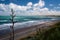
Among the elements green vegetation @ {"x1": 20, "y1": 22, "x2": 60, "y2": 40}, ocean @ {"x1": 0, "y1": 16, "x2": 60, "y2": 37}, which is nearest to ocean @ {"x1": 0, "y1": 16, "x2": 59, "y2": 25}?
ocean @ {"x1": 0, "y1": 16, "x2": 60, "y2": 37}

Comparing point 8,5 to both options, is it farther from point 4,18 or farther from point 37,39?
point 37,39

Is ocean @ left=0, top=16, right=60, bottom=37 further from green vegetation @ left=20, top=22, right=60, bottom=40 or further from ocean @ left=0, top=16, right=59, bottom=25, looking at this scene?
green vegetation @ left=20, top=22, right=60, bottom=40

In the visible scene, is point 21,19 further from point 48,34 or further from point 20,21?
point 48,34

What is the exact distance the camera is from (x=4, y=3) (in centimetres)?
278

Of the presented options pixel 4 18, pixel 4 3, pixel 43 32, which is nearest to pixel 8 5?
pixel 4 3

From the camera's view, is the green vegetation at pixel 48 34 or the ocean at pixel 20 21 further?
the green vegetation at pixel 48 34

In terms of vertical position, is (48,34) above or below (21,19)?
below

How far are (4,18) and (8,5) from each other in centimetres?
26

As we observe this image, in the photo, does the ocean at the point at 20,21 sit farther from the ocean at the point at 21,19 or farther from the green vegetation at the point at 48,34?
the green vegetation at the point at 48,34

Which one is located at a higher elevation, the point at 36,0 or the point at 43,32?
the point at 36,0

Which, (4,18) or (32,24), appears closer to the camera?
(4,18)

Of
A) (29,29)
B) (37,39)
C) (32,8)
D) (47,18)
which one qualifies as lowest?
(37,39)

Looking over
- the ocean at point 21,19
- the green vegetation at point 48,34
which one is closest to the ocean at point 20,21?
the ocean at point 21,19

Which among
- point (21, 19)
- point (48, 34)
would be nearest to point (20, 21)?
point (21, 19)
